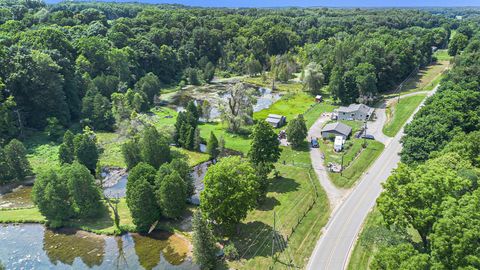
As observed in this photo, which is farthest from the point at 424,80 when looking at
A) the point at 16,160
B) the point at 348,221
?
the point at 16,160

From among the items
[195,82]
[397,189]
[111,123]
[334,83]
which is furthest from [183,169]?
[195,82]

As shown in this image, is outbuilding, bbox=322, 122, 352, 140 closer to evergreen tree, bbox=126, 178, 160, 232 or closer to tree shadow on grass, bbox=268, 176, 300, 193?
tree shadow on grass, bbox=268, 176, 300, 193

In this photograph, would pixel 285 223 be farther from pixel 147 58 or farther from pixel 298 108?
pixel 147 58

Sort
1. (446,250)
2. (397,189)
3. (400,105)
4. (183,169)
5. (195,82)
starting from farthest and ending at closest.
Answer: (195,82) → (400,105) → (183,169) → (397,189) → (446,250)

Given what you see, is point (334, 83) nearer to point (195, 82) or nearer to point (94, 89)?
point (195, 82)

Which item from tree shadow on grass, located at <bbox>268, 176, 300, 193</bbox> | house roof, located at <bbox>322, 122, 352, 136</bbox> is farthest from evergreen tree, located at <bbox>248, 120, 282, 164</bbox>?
house roof, located at <bbox>322, 122, 352, 136</bbox>
